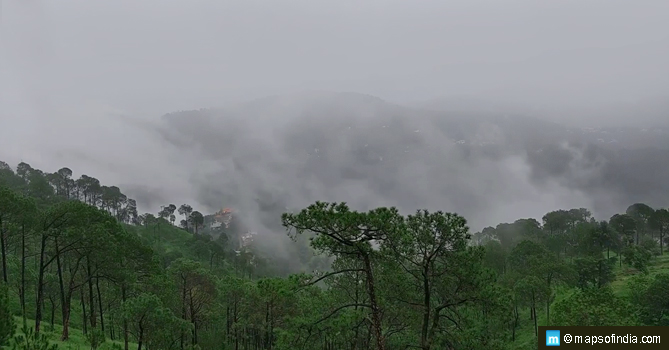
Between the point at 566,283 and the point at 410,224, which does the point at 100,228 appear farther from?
the point at 566,283

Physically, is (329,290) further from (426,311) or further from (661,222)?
(661,222)

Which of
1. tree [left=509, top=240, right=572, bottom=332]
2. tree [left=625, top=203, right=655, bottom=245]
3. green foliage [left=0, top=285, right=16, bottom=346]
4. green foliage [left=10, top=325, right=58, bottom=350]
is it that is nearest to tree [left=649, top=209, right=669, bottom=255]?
tree [left=625, top=203, right=655, bottom=245]

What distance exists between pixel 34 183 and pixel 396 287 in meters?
112

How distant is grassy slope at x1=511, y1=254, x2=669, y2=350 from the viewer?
55.8 metres

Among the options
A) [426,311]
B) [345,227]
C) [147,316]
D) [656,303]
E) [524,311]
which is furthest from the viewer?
[524,311]

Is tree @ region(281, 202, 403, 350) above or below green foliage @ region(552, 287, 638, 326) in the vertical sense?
above

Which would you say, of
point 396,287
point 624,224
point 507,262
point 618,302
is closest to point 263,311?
point 396,287

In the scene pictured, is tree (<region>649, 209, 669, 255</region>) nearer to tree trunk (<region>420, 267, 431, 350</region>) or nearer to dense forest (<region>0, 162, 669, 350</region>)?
dense forest (<region>0, 162, 669, 350</region>)

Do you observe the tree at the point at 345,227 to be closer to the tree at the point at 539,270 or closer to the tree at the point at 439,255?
the tree at the point at 439,255

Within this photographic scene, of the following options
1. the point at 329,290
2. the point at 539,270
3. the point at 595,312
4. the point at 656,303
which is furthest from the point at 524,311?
the point at 329,290

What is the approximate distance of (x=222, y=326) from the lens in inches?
1946

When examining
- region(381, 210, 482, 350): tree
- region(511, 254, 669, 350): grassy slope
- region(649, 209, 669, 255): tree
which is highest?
region(649, 209, 669, 255): tree

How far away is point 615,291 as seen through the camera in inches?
2336

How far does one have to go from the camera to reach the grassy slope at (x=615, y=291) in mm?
55781
